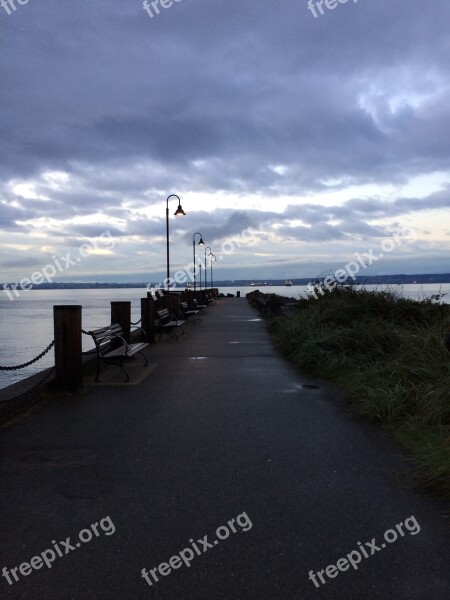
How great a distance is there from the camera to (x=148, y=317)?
15.1 m

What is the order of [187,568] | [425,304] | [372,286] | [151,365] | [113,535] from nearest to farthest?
[187,568]
[113,535]
[151,365]
[425,304]
[372,286]

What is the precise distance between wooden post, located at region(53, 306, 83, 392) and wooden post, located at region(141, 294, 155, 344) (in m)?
7.08

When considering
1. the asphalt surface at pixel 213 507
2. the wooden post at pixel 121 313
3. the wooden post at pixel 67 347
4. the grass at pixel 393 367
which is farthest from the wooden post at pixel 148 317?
the asphalt surface at pixel 213 507

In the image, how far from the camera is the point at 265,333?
17.9 metres

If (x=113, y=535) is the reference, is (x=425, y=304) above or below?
above

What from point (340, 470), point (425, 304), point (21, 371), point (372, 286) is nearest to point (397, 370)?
point (340, 470)

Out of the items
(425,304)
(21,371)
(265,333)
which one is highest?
(425,304)

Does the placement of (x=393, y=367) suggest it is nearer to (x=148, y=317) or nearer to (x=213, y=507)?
(x=213, y=507)

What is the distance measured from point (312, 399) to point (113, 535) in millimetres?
4605

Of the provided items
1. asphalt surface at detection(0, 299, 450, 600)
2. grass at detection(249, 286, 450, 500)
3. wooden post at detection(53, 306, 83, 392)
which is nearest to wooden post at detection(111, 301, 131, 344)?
grass at detection(249, 286, 450, 500)

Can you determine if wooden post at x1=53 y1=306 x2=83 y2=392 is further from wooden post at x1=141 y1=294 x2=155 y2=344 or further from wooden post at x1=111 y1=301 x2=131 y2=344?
wooden post at x1=141 y1=294 x2=155 y2=344

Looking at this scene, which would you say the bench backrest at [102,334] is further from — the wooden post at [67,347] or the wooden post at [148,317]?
the wooden post at [148,317]

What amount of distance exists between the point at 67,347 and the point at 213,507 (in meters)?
4.49

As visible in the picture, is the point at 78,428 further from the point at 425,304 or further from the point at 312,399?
the point at 425,304
